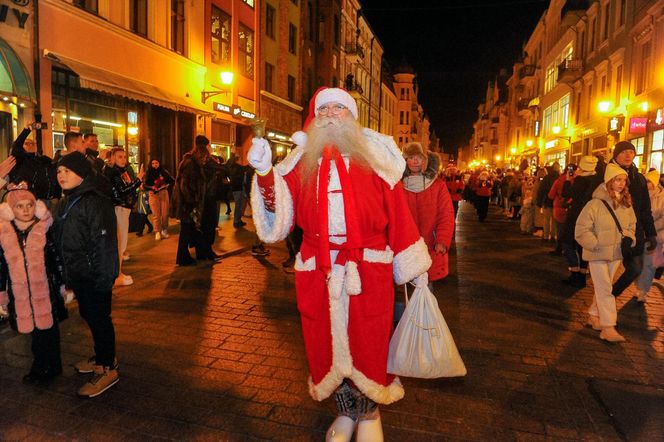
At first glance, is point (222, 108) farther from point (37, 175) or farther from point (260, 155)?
point (260, 155)

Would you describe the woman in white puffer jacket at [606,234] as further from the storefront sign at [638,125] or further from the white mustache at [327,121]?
the storefront sign at [638,125]

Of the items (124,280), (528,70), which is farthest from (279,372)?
(528,70)

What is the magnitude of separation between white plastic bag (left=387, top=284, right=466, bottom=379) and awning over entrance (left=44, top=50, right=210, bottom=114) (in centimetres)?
1106

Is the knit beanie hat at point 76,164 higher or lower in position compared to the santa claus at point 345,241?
higher

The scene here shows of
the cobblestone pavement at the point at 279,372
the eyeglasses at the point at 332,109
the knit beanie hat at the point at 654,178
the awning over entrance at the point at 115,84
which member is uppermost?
the awning over entrance at the point at 115,84

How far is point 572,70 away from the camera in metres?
28.3

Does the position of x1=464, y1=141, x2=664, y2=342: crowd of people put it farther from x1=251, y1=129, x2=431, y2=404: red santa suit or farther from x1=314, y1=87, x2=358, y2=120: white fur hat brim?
x1=314, y1=87, x2=358, y2=120: white fur hat brim

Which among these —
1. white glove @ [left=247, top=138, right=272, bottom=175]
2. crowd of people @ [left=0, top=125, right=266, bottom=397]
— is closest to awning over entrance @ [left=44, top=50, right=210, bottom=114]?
crowd of people @ [left=0, top=125, right=266, bottom=397]

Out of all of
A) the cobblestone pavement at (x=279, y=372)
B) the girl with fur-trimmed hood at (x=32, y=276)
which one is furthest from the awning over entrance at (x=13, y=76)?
the girl with fur-trimmed hood at (x=32, y=276)

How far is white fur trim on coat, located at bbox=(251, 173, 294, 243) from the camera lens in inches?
116

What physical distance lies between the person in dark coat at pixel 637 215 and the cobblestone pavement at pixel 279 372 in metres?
0.61

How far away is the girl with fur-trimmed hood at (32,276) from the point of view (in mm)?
3812

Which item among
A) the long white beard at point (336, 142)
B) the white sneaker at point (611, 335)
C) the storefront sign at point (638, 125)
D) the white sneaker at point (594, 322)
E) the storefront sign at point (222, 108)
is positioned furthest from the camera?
the storefront sign at point (222, 108)

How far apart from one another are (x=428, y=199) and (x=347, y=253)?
8.93 ft
